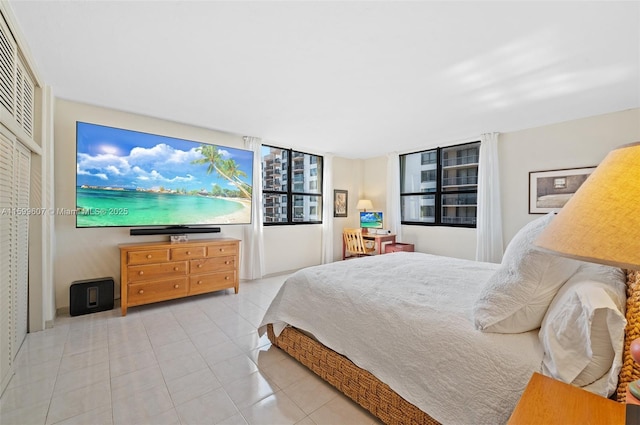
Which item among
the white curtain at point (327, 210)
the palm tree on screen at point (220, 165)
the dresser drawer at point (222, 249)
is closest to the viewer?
the dresser drawer at point (222, 249)

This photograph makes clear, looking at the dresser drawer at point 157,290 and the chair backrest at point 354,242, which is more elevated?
the chair backrest at point 354,242

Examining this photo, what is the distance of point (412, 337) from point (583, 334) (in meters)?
0.66

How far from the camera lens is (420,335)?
1357 mm

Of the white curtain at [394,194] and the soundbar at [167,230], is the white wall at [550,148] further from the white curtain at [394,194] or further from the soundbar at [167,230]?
the soundbar at [167,230]

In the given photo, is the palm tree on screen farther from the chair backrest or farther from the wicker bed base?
the wicker bed base

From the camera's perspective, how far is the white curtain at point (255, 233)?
4.23 m

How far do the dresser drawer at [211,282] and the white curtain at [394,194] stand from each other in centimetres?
309

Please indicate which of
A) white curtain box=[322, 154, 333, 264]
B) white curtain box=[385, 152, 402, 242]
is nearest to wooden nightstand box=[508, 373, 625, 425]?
white curtain box=[385, 152, 402, 242]

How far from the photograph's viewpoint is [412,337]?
1.38 meters

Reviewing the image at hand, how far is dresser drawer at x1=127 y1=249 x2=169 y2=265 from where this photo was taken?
→ 9.67ft

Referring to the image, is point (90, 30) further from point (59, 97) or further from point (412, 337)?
point (412, 337)

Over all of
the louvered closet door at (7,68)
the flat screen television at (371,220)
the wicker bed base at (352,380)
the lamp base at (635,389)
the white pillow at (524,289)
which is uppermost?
the louvered closet door at (7,68)

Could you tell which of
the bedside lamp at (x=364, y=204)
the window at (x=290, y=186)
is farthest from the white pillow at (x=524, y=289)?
the bedside lamp at (x=364, y=204)

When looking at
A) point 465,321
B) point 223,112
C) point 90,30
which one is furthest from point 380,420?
point 223,112
